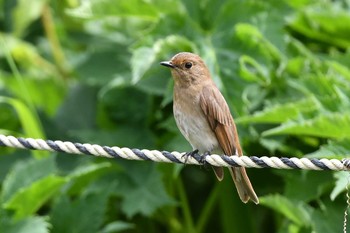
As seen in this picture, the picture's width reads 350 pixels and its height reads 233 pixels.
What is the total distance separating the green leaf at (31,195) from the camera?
13.9 feet

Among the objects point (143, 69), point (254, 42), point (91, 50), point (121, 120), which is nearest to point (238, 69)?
point (254, 42)

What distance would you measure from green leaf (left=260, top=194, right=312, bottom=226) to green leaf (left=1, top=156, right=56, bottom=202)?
105 centimetres

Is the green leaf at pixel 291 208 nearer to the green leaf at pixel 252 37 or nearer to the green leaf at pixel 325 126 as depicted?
the green leaf at pixel 325 126

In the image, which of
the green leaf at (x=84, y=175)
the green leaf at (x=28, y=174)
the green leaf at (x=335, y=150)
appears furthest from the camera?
the green leaf at (x=84, y=175)

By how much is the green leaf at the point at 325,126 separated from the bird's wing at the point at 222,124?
0.67 feet

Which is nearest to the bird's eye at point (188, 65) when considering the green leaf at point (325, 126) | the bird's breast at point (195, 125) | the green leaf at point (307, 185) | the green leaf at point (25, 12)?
the bird's breast at point (195, 125)

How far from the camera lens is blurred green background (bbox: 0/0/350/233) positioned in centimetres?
430

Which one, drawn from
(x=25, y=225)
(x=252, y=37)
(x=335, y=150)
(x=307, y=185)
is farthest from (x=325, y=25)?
(x=25, y=225)

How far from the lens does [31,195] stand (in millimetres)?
4273

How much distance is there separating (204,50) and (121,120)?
34.4 inches

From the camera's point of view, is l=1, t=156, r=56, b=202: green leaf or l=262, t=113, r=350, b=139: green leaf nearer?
l=262, t=113, r=350, b=139: green leaf

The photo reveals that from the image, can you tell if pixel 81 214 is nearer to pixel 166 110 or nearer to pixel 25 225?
pixel 25 225

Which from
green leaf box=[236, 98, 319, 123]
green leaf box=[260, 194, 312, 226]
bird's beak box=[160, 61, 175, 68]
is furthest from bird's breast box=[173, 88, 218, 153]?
green leaf box=[260, 194, 312, 226]

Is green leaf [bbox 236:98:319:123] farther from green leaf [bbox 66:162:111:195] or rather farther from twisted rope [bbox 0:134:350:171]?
twisted rope [bbox 0:134:350:171]
